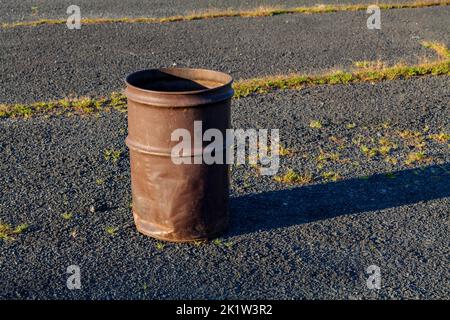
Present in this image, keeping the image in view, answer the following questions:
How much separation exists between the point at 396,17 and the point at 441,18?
781mm

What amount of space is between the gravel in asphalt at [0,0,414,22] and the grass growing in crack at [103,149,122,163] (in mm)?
7101

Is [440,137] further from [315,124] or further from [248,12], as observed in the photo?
[248,12]

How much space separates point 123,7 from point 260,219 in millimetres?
9775

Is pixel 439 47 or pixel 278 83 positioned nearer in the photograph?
pixel 278 83

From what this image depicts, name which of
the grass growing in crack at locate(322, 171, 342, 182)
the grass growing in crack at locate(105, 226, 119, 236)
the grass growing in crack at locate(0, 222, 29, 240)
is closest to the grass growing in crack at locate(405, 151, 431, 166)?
the grass growing in crack at locate(322, 171, 342, 182)

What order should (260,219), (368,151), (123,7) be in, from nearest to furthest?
1. (260,219)
2. (368,151)
3. (123,7)

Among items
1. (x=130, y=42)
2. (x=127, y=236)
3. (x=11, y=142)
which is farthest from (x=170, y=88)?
(x=130, y=42)

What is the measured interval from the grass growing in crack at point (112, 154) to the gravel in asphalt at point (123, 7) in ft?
23.3

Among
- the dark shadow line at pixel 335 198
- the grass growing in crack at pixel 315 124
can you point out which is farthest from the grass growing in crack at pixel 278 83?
the dark shadow line at pixel 335 198

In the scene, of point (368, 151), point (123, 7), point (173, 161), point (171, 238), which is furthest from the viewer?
point (123, 7)

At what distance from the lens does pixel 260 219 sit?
5859mm

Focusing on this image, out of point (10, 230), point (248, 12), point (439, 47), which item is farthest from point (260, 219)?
point (248, 12)

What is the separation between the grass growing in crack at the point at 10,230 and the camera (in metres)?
5.57

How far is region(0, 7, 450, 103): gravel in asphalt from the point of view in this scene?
9898 millimetres
